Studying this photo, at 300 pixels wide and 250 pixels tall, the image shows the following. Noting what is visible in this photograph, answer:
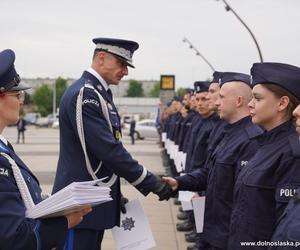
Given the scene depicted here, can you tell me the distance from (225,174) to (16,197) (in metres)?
2.05

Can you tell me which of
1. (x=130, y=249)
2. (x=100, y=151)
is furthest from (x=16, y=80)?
(x=130, y=249)

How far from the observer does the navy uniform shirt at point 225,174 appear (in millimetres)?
4082

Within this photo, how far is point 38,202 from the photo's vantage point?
2.64 metres

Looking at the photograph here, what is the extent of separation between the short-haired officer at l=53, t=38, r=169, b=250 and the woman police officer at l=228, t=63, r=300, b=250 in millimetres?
942

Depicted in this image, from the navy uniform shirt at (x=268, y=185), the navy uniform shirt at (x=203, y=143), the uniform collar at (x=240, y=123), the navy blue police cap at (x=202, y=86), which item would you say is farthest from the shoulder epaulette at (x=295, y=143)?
the navy blue police cap at (x=202, y=86)

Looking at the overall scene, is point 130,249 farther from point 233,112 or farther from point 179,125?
point 179,125

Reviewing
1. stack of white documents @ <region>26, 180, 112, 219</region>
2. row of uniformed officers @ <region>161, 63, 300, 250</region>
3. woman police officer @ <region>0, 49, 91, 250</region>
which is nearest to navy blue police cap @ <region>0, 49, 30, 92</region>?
woman police officer @ <region>0, 49, 91, 250</region>

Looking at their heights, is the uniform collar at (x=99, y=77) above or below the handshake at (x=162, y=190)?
above

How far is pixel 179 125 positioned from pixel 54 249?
9751mm

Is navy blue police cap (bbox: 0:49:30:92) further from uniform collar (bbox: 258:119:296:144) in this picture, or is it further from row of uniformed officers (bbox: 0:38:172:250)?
uniform collar (bbox: 258:119:296:144)

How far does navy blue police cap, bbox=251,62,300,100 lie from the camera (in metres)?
3.30

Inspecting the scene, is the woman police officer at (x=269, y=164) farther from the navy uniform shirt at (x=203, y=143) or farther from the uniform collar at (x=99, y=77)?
the navy uniform shirt at (x=203, y=143)

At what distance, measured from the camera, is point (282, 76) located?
10.9 feet

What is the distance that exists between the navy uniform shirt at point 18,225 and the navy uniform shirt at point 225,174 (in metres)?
1.82
